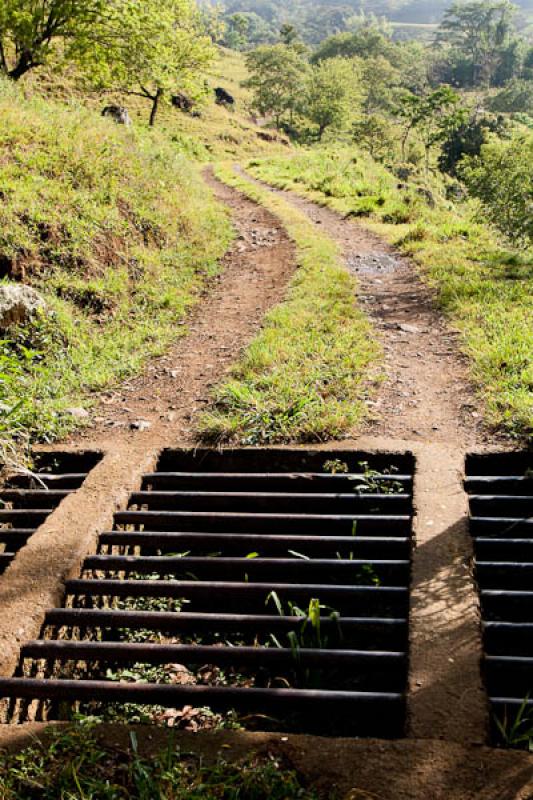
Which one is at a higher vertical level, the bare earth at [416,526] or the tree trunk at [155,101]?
the tree trunk at [155,101]

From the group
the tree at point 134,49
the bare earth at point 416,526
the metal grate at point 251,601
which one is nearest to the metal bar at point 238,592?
the metal grate at point 251,601

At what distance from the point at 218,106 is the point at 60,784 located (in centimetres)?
6226

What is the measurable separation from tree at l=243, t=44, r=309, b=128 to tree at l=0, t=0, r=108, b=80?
5108 centimetres

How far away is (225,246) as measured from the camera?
1161cm

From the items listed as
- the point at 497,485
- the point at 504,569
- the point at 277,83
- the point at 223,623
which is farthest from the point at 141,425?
the point at 277,83

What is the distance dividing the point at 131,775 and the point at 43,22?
14.5 metres

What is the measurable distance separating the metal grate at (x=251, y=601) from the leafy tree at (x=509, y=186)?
34.8ft

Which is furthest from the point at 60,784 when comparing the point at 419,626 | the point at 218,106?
the point at 218,106

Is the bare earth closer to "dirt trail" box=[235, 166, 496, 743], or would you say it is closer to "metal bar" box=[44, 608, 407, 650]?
"dirt trail" box=[235, 166, 496, 743]

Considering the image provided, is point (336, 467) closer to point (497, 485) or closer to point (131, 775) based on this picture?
point (497, 485)

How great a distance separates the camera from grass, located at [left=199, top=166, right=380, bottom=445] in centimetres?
480

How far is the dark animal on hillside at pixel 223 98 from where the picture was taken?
197 ft

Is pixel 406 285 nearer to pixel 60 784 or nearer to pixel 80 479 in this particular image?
pixel 80 479

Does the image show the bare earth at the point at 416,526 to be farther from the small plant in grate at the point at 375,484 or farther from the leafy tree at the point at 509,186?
the leafy tree at the point at 509,186
